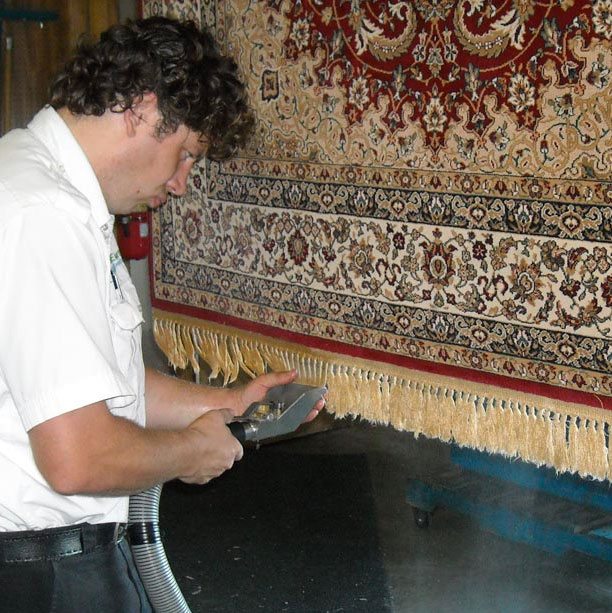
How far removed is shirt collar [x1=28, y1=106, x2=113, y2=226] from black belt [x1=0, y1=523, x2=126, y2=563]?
1.46 ft

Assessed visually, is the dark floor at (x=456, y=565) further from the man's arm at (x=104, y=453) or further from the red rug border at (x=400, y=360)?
the man's arm at (x=104, y=453)

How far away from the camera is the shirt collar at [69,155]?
1287 millimetres

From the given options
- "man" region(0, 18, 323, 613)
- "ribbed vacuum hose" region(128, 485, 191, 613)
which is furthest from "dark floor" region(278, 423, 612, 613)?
"man" region(0, 18, 323, 613)

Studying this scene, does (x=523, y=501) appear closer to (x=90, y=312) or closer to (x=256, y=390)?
(x=256, y=390)

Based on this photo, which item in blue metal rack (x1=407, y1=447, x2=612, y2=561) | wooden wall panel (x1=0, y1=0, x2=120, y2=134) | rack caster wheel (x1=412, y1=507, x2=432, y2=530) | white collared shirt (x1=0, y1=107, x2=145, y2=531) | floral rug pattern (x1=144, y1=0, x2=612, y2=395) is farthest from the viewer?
wooden wall panel (x1=0, y1=0, x2=120, y2=134)

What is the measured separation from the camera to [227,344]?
261 centimetres

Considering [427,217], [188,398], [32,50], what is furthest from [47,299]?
[32,50]

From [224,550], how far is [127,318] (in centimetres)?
150

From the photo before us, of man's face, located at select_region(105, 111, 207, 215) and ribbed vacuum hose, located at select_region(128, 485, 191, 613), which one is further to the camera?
ribbed vacuum hose, located at select_region(128, 485, 191, 613)

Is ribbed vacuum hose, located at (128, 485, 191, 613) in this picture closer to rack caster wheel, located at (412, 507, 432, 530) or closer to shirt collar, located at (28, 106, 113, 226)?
shirt collar, located at (28, 106, 113, 226)

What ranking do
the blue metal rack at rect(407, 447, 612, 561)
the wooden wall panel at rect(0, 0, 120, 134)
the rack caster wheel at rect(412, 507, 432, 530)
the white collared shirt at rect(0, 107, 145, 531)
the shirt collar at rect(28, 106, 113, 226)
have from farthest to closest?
the wooden wall panel at rect(0, 0, 120, 134), the rack caster wheel at rect(412, 507, 432, 530), the blue metal rack at rect(407, 447, 612, 561), the shirt collar at rect(28, 106, 113, 226), the white collared shirt at rect(0, 107, 145, 531)

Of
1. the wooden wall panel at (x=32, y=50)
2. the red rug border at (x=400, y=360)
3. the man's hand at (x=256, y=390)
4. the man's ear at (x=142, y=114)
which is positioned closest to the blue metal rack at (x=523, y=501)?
the red rug border at (x=400, y=360)

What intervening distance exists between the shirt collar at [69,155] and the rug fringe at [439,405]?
A: 1.04 meters

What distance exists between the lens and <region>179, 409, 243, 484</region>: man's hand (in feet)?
4.32
